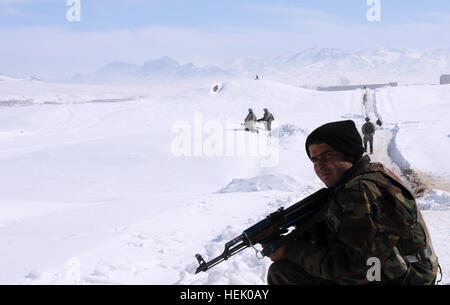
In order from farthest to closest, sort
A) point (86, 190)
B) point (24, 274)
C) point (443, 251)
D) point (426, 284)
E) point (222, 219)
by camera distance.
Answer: point (86, 190) → point (222, 219) → point (443, 251) → point (24, 274) → point (426, 284)

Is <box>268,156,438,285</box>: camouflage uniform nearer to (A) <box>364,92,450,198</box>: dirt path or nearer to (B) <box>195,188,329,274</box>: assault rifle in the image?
(B) <box>195,188,329,274</box>: assault rifle

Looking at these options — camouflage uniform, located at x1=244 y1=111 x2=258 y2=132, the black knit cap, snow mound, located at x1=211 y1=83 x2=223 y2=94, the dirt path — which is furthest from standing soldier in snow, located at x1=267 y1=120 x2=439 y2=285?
snow mound, located at x1=211 y1=83 x2=223 y2=94

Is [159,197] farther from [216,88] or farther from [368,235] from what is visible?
[216,88]

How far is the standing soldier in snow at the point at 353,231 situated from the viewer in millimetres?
2039

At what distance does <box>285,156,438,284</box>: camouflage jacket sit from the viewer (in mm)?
2033

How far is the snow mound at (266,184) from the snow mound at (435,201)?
2.71m

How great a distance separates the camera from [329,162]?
2.34 m

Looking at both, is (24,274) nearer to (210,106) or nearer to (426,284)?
(426,284)

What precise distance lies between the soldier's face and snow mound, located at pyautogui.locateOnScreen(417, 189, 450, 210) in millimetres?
6556

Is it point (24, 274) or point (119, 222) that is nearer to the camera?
point (24, 274)

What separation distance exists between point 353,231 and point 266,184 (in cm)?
874
